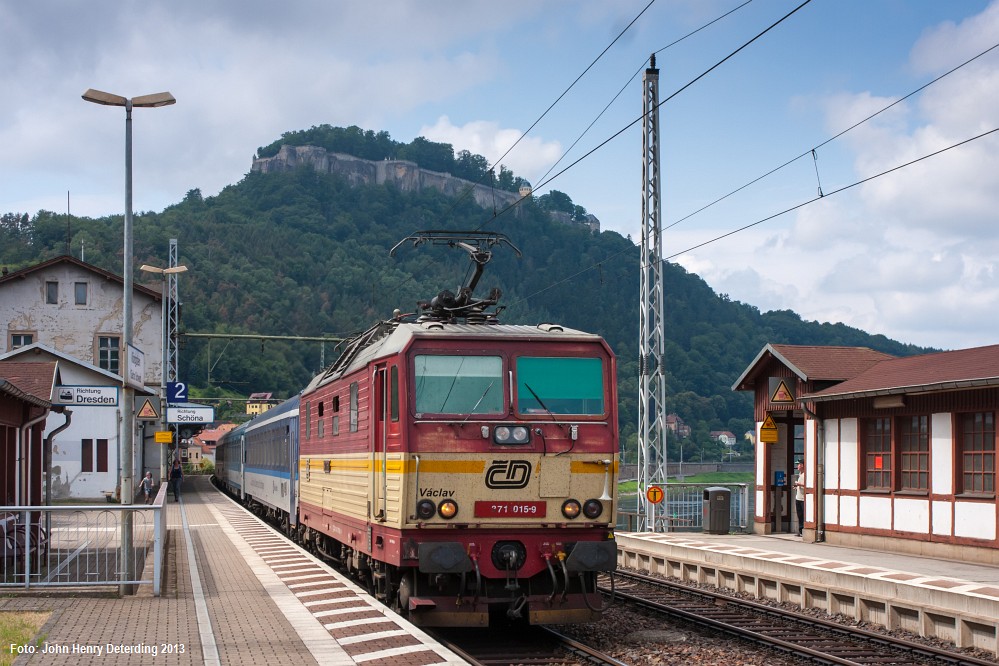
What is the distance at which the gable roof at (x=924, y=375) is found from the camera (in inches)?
694

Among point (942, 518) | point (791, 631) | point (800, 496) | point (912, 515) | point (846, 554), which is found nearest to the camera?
point (791, 631)

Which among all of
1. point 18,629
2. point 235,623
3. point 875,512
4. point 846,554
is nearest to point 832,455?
point 875,512

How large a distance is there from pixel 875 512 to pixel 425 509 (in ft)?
40.3

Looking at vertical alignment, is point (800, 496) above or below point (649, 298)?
below

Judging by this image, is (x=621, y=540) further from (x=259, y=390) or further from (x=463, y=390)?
(x=259, y=390)

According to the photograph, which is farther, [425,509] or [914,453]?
[914,453]

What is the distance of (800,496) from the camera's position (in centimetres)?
2422

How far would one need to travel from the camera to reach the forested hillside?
227 ft

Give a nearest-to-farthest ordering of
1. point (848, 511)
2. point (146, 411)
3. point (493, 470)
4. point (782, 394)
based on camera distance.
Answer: point (493, 470)
point (146, 411)
point (848, 511)
point (782, 394)

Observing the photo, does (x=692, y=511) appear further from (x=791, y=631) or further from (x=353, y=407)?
(x=353, y=407)

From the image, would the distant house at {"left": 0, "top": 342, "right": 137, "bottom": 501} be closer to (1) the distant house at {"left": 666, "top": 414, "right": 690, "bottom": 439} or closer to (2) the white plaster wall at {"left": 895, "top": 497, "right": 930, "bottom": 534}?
(2) the white plaster wall at {"left": 895, "top": 497, "right": 930, "bottom": 534}

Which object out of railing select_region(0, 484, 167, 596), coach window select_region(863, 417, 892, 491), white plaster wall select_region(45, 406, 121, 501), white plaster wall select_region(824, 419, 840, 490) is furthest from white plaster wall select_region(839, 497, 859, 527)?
white plaster wall select_region(45, 406, 121, 501)

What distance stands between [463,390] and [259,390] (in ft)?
232

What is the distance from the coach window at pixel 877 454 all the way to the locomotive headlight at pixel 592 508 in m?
10.5
